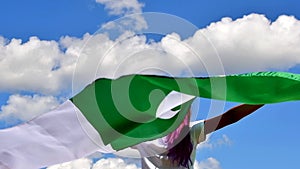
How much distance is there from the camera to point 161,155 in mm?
6520

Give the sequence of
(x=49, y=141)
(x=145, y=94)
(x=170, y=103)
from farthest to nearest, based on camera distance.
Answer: (x=170, y=103) < (x=145, y=94) < (x=49, y=141)

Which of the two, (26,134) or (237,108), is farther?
(237,108)

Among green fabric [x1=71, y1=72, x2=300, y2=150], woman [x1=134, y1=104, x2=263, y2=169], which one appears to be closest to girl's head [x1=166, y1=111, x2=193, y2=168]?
woman [x1=134, y1=104, x2=263, y2=169]

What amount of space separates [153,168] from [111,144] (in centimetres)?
55

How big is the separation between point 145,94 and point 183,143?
604 mm

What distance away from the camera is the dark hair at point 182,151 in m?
6.39

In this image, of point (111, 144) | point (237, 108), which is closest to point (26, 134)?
point (111, 144)

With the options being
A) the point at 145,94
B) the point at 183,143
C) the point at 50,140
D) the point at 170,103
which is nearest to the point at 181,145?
the point at 183,143

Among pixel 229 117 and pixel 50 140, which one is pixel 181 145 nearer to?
pixel 229 117

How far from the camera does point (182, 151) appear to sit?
21.1ft

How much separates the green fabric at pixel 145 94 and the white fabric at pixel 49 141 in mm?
103

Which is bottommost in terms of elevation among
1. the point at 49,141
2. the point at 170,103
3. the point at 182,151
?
the point at 49,141

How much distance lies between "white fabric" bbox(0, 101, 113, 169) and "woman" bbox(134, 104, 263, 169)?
1.57 feet

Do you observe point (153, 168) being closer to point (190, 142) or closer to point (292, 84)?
point (190, 142)
